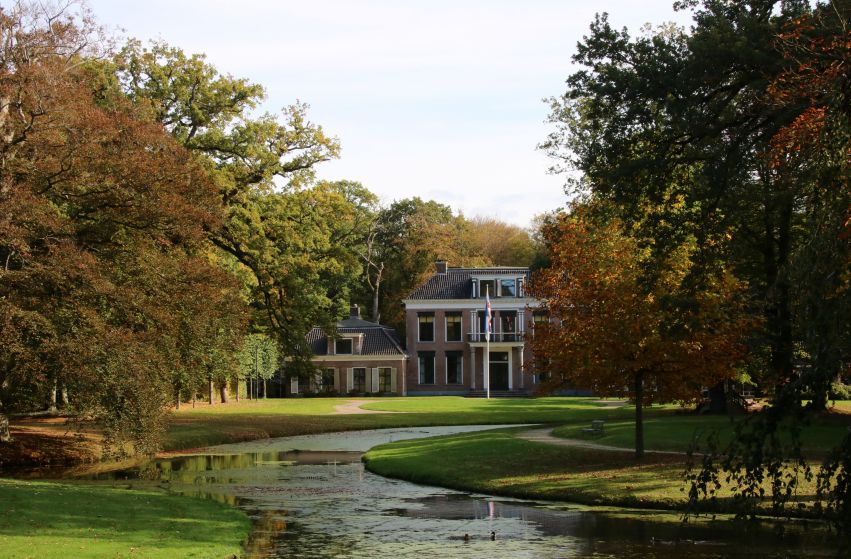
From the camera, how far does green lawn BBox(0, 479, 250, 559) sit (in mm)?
13758

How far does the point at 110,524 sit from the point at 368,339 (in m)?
63.9

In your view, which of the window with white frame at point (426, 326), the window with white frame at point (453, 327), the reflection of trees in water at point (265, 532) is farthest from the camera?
the window with white frame at point (426, 326)

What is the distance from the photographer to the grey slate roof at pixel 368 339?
78.8 m

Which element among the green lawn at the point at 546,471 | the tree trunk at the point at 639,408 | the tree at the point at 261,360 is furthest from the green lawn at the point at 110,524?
the tree at the point at 261,360

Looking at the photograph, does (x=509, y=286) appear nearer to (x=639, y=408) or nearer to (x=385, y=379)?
(x=385, y=379)

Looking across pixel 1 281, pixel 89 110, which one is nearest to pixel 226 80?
pixel 89 110

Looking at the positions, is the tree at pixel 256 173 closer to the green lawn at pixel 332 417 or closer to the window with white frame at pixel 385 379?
the green lawn at pixel 332 417

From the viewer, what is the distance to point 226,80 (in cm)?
3875

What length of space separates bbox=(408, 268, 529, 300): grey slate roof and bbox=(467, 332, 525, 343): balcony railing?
3.36 m

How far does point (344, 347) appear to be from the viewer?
7912 centimetres

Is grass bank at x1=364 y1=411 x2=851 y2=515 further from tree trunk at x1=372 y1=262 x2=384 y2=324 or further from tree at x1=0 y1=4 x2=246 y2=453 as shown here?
tree trunk at x1=372 y1=262 x2=384 y2=324

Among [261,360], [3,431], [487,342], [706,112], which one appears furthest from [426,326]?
[706,112]

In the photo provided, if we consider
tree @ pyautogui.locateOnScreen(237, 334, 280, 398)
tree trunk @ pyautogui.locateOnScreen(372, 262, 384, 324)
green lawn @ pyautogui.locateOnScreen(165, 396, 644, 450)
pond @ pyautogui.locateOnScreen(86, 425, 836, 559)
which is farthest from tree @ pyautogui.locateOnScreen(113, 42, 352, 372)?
tree trunk @ pyautogui.locateOnScreen(372, 262, 384, 324)

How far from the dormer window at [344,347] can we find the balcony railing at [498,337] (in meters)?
10.2
